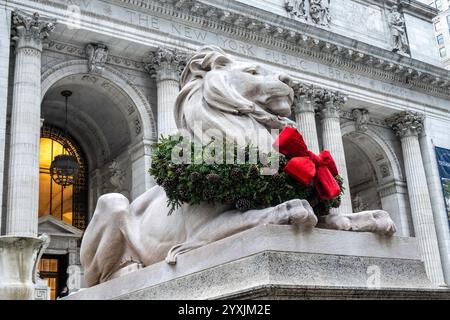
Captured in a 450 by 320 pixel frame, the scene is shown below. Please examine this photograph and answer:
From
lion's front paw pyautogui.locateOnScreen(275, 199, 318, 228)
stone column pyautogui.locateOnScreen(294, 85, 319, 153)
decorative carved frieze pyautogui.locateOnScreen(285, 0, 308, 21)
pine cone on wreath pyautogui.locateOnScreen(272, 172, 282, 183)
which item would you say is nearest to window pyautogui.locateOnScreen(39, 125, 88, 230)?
stone column pyautogui.locateOnScreen(294, 85, 319, 153)

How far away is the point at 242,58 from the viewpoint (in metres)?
21.9

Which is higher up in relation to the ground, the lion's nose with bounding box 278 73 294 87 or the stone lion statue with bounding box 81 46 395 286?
the lion's nose with bounding box 278 73 294 87

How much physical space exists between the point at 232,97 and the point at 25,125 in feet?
43.0

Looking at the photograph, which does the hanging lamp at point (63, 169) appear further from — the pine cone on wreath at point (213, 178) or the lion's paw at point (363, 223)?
the lion's paw at point (363, 223)

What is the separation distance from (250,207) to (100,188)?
1955 centimetres

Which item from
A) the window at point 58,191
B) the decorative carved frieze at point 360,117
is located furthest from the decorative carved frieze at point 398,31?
the window at point 58,191

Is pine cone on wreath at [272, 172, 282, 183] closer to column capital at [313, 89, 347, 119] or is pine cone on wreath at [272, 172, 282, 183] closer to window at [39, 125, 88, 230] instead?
window at [39, 125, 88, 230]

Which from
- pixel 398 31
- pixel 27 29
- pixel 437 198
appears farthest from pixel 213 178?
pixel 398 31

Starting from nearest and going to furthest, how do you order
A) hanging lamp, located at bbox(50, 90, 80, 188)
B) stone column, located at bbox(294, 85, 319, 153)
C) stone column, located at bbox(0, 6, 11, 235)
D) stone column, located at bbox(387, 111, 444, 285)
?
stone column, located at bbox(0, 6, 11, 235) < hanging lamp, located at bbox(50, 90, 80, 188) < stone column, located at bbox(294, 85, 319, 153) < stone column, located at bbox(387, 111, 444, 285)

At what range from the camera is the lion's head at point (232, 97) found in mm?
4617

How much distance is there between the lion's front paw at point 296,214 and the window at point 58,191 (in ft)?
65.1

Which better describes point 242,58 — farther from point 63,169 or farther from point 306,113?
point 63,169

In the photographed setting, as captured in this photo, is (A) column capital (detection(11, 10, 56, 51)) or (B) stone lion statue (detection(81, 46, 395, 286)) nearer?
(B) stone lion statue (detection(81, 46, 395, 286))

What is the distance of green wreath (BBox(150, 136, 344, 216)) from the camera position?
4.22 metres
